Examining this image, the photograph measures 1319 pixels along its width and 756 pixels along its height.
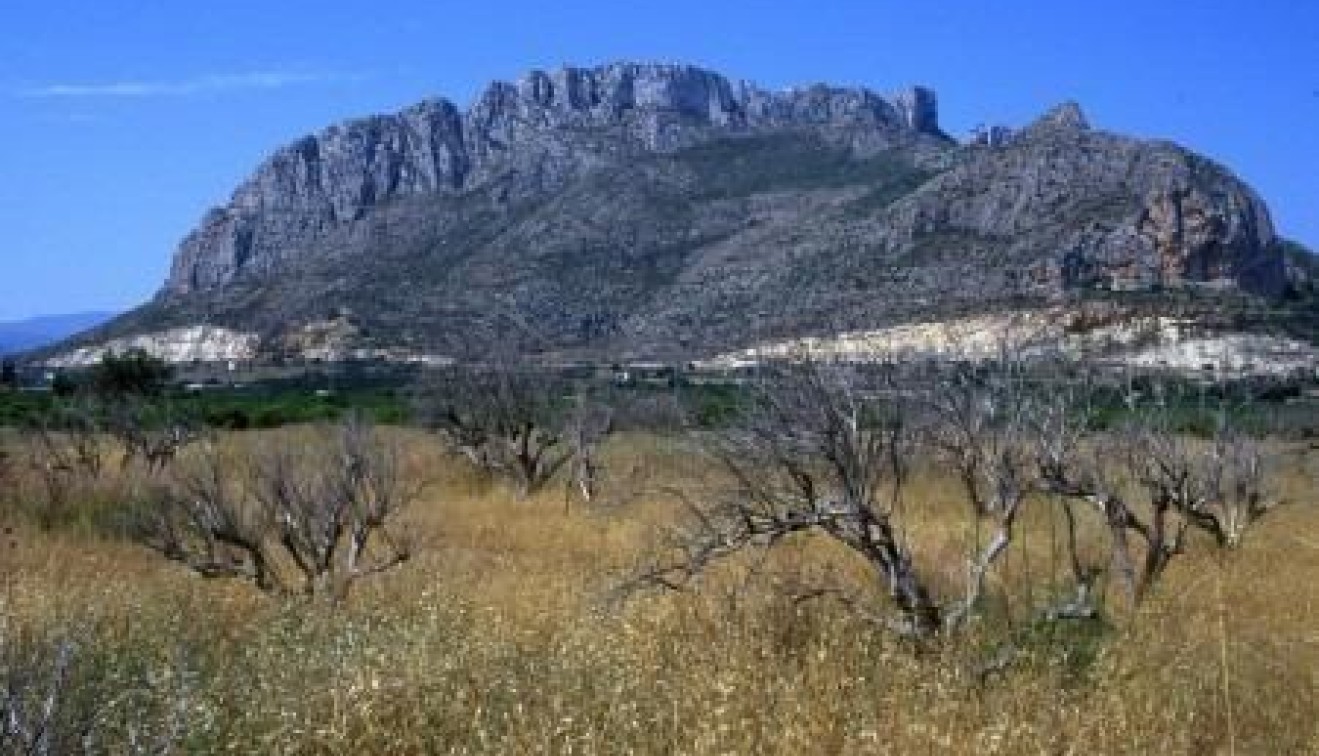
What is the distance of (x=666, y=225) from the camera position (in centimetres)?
9031

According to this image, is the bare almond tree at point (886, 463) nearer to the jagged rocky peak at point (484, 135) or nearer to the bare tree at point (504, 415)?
the bare tree at point (504, 415)

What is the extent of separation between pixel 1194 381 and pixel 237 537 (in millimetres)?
11587

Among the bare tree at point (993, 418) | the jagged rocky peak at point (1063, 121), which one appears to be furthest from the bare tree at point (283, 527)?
the jagged rocky peak at point (1063, 121)

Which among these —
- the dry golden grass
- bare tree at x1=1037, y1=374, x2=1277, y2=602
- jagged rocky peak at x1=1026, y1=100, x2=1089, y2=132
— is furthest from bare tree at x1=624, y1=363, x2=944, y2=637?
jagged rocky peak at x1=1026, y1=100, x2=1089, y2=132

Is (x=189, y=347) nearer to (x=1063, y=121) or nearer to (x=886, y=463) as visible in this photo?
(x=1063, y=121)

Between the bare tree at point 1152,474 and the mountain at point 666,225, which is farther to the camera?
the mountain at point 666,225

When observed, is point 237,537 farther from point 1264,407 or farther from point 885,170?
point 885,170

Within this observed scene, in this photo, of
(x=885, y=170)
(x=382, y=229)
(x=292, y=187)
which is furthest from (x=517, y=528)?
(x=292, y=187)

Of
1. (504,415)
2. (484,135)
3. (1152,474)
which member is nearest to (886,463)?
(1152,474)

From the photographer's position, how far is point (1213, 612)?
1122 centimetres

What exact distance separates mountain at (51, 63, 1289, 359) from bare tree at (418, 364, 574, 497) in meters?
1.32

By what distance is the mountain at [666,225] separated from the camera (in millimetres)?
53438

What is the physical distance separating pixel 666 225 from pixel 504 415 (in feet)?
206

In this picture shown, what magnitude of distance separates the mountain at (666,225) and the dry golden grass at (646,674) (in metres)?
2.55
